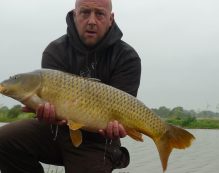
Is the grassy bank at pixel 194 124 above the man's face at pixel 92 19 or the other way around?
the other way around

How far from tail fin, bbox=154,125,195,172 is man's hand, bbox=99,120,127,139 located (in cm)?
37

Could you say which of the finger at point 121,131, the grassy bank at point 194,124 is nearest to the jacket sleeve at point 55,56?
the finger at point 121,131

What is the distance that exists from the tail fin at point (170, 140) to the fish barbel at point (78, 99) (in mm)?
241

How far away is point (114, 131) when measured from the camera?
3863mm

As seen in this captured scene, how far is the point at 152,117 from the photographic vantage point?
3949mm

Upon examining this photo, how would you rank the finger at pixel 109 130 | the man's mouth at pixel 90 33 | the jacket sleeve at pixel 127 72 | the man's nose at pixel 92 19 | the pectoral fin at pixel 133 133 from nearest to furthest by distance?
the finger at pixel 109 130
the pectoral fin at pixel 133 133
the man's nose at pixel 92 19
the man's mouth at pixel 90 33
the jacket sleeve at pixel 127 72

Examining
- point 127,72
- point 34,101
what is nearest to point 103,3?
point 127,72

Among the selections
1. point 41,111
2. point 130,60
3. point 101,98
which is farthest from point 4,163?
point 130,60

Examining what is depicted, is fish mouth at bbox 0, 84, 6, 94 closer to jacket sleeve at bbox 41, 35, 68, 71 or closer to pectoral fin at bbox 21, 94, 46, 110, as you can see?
pectoral fin at bbox 21, 94, 46, 110

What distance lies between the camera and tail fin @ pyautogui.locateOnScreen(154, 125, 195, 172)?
13.3 feet

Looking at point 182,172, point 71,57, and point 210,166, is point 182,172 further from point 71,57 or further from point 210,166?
point 71,57

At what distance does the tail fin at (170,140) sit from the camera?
4.06 meters

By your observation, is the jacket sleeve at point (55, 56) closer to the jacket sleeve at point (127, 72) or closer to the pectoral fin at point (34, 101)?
the jacket sleeve at point (127, 72)

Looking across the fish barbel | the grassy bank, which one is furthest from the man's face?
the grassy bank
